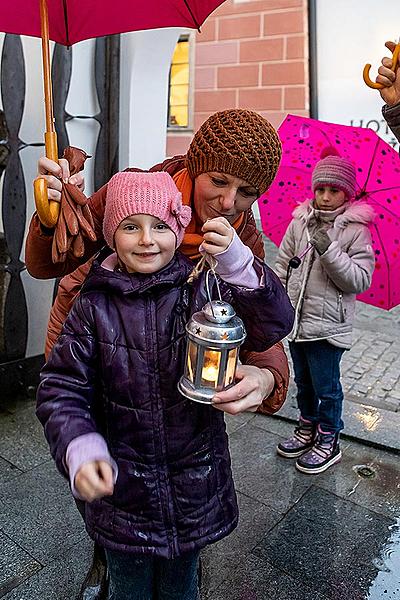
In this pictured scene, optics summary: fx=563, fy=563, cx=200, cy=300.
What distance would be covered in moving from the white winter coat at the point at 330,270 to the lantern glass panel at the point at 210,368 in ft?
5.62

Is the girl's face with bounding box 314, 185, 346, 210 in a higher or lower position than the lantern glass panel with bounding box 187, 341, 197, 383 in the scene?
higher

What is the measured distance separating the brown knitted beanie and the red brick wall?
4.95 meters

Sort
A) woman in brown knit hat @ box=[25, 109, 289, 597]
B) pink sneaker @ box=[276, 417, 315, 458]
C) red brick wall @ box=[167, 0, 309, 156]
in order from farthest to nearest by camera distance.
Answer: red brick wall @ box=[167, 0, 309, 156] < pink sneaker @ box=[276, 417, 315, 458] < woman in brown knit hat @ box=[25, 109, 289, 597]

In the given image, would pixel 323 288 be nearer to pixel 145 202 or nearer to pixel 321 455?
pixel 321 455

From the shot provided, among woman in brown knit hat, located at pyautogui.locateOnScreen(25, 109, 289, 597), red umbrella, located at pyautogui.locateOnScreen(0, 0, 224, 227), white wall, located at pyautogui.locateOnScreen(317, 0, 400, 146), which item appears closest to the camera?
woman in brown knit hat, located at pyautogui.locateOnScreen(25, 109, 289, 597)

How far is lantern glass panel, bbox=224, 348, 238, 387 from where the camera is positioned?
55.0 inches

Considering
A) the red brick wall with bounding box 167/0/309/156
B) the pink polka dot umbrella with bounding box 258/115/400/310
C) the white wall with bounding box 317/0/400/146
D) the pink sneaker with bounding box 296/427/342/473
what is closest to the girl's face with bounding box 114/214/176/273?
the pink polka dot umbrella with bounding box 258/115/400/310

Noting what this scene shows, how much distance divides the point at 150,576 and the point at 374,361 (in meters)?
3.87

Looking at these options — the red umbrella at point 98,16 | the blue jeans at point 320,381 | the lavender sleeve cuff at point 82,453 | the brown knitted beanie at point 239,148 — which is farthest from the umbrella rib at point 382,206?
the lavender sleeve cuff at point 82,453

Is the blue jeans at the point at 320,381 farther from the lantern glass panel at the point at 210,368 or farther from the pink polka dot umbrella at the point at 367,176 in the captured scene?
the lantern glass panel at the point at 210,368

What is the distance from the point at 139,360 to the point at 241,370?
0.28 meters

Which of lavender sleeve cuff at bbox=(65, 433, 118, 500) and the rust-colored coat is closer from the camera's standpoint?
lavender sleeve cuff at bbox=(65, 433, 118, 500)

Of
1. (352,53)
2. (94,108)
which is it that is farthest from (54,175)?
(352,53)

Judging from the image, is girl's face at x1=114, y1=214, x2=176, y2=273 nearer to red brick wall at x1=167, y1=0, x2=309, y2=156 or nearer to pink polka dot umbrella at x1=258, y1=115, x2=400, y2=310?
pink polka dot umbrella at x1=258, y1=115, x2=400, y2=310
